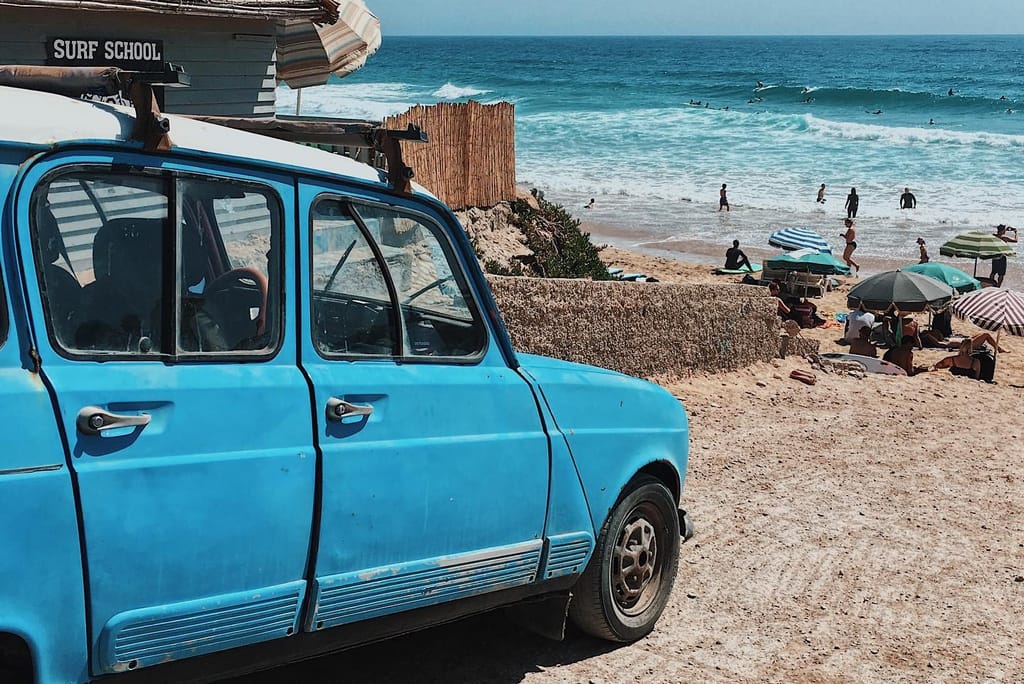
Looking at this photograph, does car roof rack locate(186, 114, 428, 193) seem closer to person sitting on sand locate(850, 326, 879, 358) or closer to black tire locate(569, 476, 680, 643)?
black tire locate(569, 476, 680, 643)

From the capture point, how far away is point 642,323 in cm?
966

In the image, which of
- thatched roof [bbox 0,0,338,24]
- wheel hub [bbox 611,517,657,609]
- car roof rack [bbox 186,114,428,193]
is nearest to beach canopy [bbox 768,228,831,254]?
thatched roof [bbox 0,0,338,24]

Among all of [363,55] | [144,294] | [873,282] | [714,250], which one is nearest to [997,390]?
[873,282]

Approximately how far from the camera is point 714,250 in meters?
28.7

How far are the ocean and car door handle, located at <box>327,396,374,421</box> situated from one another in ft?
82.5

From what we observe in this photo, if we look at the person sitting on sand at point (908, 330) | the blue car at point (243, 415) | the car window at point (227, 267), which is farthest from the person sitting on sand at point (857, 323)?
the car window at point (227, 267)

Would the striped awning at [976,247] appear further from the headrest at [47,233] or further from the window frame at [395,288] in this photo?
the headrest at [47,233]

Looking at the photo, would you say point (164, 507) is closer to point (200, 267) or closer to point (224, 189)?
point (200, 267)

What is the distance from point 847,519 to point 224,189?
16.3 ft

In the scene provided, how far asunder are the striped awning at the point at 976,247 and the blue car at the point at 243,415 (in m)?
21.0

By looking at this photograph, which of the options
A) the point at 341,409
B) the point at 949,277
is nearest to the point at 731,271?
the point at 949,277

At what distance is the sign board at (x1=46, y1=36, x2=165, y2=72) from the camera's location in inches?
409

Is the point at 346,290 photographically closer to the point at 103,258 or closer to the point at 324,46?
the point at 103,258

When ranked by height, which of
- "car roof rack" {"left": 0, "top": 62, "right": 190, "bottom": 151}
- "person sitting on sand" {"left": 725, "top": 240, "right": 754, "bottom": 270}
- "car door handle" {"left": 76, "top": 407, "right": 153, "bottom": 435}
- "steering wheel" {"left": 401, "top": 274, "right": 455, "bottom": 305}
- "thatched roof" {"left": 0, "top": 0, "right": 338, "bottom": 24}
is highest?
"thatched roof" {"left": 0, "top": 0, "right": 338, "bottom": 24}
